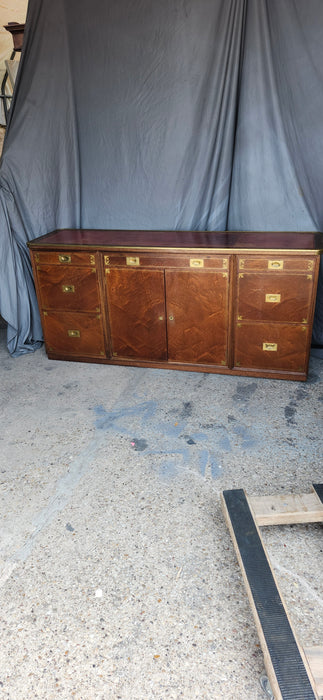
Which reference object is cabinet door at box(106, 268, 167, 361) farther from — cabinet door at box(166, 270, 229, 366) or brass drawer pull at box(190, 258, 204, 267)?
brass drawer pull at box(190, 258, 204, 267)

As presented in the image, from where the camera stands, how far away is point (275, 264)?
8.57 ft

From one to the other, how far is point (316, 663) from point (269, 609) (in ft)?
0.57

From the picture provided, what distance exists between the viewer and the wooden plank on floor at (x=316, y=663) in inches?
46.2

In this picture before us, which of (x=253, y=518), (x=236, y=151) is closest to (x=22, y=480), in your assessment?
(x=253, y=518)

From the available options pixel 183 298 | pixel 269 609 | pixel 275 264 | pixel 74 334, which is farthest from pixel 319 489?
pixel 74 334

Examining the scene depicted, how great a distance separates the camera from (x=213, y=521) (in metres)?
1.82

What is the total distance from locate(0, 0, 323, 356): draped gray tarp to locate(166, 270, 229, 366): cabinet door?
54cm

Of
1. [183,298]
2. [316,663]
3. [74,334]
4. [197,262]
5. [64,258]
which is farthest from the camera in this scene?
[74,334]

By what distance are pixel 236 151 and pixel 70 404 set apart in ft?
6.00

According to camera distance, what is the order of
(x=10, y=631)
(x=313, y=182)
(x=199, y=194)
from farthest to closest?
(x=199, y=194), (x=313, y=182), (x=10, y=631)

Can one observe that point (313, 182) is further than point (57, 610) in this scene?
Yes

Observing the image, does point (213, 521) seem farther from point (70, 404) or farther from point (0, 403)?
point (0, 403)

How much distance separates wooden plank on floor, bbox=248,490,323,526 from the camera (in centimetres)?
171

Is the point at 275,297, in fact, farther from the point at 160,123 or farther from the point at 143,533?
the point at 143,533
